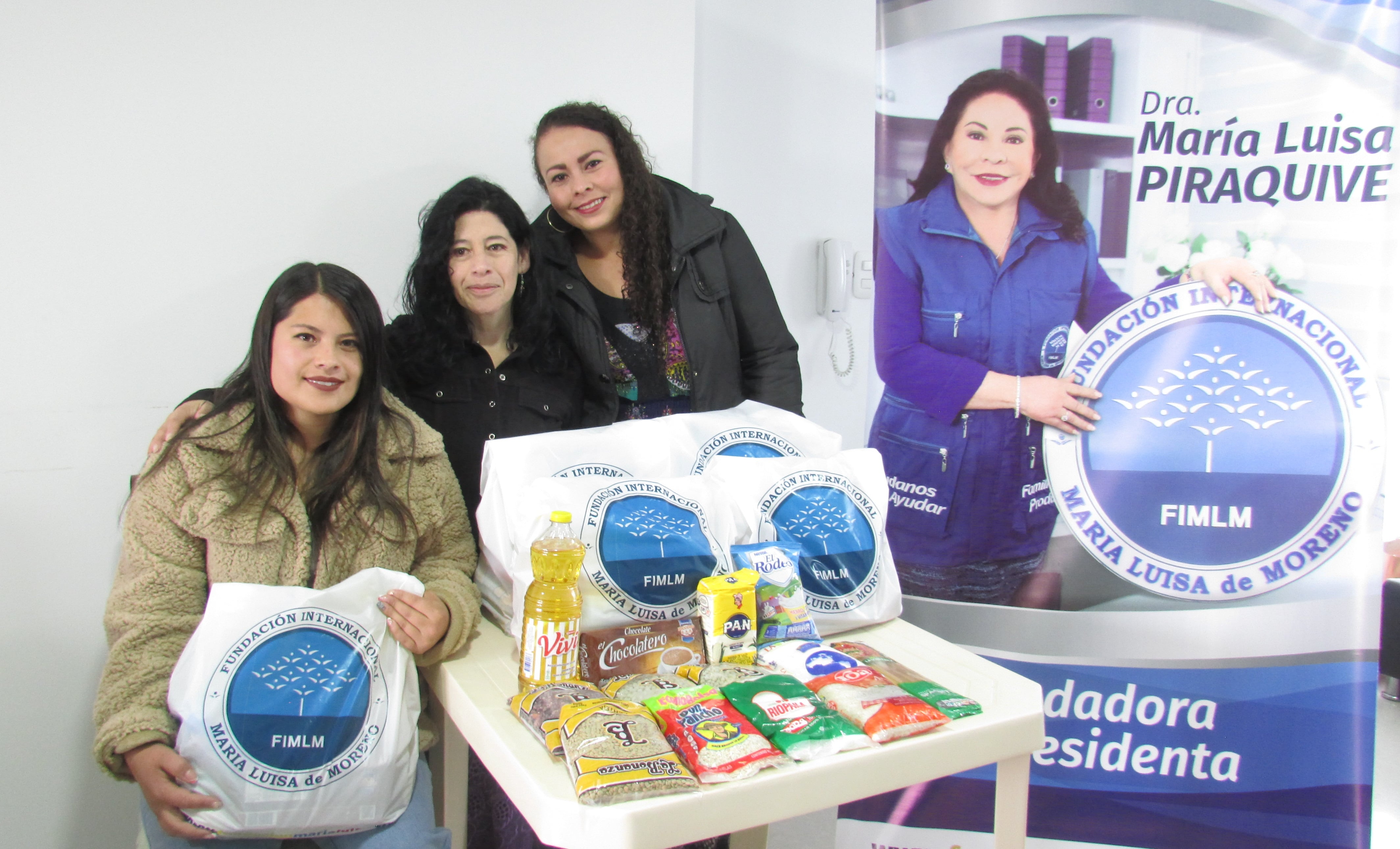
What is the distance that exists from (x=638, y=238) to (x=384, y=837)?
1.24 meters

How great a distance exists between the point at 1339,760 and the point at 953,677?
1.22 m

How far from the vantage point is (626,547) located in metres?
1.27

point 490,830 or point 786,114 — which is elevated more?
point 786,114

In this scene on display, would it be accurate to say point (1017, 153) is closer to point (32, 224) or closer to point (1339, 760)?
point (1339, 760)

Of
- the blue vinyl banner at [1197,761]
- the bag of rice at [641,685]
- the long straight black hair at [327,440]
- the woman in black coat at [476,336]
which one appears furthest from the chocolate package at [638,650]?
the blue vinyl banner at [1197,761]

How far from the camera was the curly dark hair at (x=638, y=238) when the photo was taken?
1.90m

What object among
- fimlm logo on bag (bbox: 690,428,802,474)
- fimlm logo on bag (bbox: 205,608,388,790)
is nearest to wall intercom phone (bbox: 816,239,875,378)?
fimlm logo on bag (bbox: 690,428,802,474)

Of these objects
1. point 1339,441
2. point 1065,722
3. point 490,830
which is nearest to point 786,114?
point 1339,441

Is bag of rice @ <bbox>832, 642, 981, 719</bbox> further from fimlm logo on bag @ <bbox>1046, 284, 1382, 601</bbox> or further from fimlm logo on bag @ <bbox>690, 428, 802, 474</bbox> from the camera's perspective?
fimlm logo on bag @ <bbox>1046, 284, 1382, 601</bbox>

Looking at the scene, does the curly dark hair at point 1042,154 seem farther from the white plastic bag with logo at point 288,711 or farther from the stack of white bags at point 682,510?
the white plastic bag with logo at point 288,711

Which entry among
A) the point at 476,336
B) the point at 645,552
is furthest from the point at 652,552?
the point at 476,336

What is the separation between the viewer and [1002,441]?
1.94 meters

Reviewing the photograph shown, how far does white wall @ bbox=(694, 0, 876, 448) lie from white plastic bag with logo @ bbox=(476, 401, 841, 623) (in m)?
1.08

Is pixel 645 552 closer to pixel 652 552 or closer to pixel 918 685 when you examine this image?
pixel 652 552
